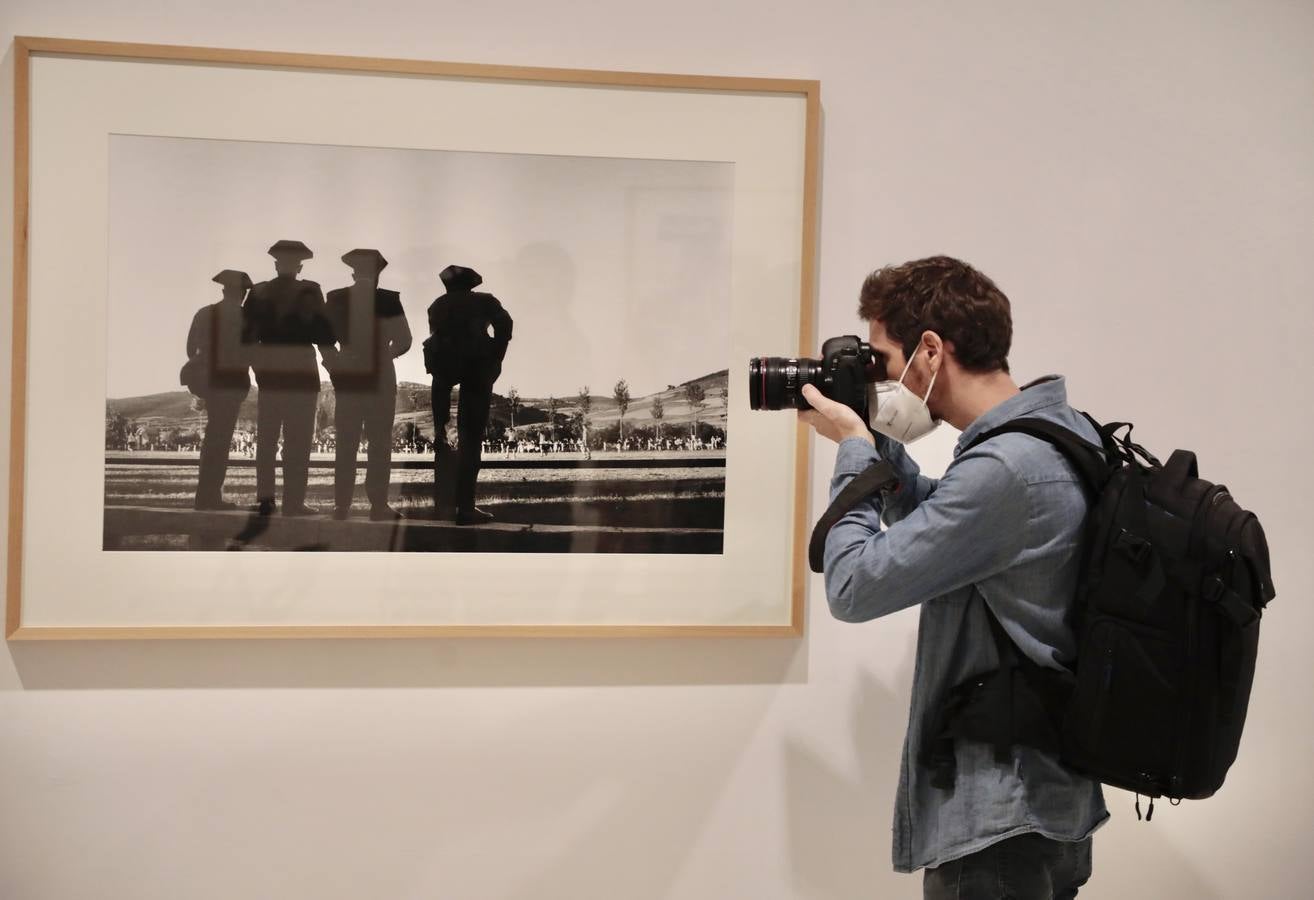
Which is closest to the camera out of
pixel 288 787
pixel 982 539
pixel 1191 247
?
pixel 982 539

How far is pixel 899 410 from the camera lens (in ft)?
3.60

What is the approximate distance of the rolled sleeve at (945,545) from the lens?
0.95m

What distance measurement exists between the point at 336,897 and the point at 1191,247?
190 centimetres

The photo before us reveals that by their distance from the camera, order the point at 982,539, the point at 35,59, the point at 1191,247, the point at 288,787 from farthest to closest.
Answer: the point at 1191,247 < the point at 288,787 < the point at 35,59 < the point at 982,539

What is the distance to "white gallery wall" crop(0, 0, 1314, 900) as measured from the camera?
1.40m

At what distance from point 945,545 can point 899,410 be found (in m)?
0.22

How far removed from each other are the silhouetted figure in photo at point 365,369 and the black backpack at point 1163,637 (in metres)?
1.01

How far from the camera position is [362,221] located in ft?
4.54

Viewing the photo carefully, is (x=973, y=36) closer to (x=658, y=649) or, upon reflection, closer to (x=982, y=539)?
(x=982, y=539)

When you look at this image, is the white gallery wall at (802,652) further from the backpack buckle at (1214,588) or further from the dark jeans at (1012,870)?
the backpack buckle at (1214,588)

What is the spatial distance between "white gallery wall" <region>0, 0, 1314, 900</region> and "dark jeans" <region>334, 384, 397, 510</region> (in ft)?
0.88

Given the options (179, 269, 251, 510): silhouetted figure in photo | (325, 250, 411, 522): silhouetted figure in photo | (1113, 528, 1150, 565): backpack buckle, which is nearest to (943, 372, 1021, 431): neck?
(1113, 528, 1150, 565): backpack buckle

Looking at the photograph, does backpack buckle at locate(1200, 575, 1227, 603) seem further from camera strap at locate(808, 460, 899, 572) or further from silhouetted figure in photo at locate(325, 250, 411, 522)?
silhouetted figure in photo at locate(325, 250, 411, 522)

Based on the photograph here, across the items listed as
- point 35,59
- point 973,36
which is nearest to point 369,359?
point 35,59
